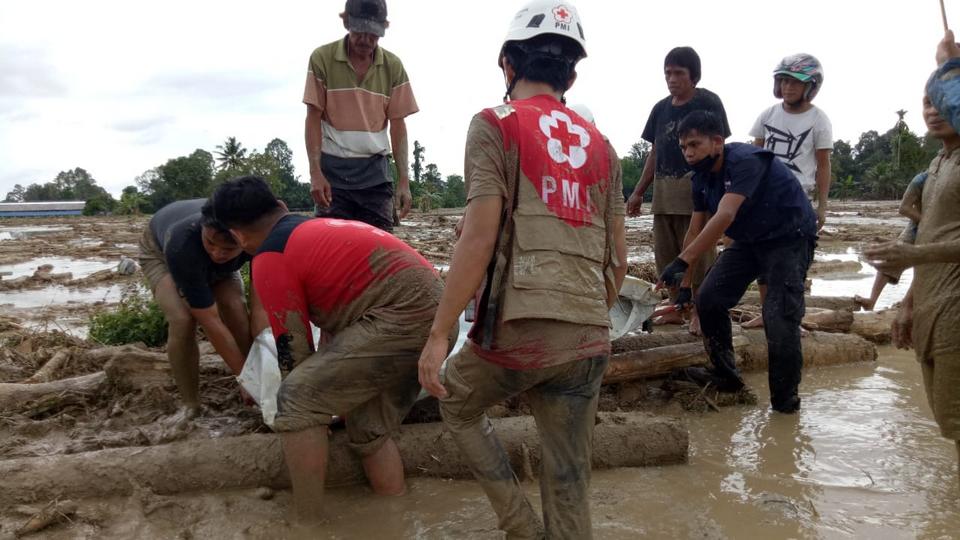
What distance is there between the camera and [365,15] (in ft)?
14.1

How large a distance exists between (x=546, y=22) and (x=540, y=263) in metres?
0.82

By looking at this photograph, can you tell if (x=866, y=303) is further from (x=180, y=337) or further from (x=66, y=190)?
(x=66, y=190)

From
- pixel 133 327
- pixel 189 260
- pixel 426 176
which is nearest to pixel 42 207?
pixel 426 176

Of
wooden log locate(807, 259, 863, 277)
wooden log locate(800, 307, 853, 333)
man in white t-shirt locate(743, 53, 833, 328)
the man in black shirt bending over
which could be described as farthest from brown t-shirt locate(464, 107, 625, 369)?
wooden log locate(807, 259, 863, 277)

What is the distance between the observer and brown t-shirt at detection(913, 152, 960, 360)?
2.53 metres

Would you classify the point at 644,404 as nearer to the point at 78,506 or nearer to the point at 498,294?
the point at 498,294

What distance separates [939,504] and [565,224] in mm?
2504

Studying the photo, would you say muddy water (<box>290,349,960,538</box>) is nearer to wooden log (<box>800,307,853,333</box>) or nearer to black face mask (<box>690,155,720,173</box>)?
black face mask (<box>690,155,720,173</box>)

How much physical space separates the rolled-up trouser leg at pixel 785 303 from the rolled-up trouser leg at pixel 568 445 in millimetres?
2338

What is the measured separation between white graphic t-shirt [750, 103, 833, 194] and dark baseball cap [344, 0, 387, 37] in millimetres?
3173

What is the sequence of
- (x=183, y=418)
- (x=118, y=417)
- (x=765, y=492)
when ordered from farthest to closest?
(x=118, y=417) → (x=183, y=418) → (x=765, y=492)

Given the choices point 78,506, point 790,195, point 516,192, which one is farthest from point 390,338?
point 790,195

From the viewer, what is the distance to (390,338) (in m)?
3.04

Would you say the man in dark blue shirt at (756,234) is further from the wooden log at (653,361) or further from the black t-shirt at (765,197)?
the wooden log at (653,361)
